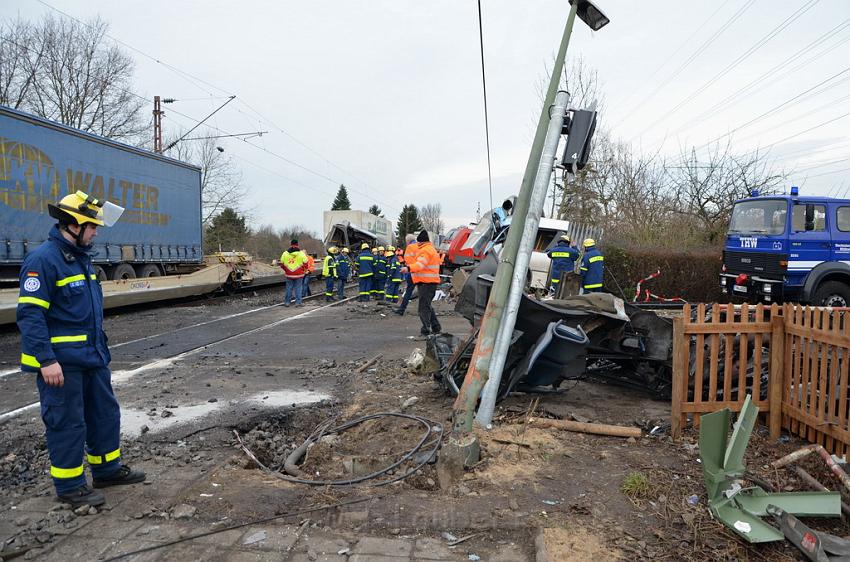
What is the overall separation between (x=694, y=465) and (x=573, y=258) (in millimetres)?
8897

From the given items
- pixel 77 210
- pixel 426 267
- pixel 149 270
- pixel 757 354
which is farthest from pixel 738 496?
pixel 149 270

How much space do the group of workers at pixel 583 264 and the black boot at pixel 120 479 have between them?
9.26 m

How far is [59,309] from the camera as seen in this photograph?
11.5 feet

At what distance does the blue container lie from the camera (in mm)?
11438

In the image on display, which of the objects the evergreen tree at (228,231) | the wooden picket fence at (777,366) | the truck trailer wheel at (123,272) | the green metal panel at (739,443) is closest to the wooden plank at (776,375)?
the wooden picket fence at (777,366)

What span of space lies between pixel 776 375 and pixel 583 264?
23.0ft

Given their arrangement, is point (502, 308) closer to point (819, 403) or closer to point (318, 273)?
point (819, 403)

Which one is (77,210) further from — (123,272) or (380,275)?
(380,275)

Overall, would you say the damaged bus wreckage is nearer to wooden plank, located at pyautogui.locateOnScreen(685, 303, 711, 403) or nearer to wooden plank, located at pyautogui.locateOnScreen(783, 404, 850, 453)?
wooden plank, located at pyautogui.locateOnScreen(685, 303, 711, 403)

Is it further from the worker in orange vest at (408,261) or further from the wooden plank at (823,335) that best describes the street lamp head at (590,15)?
the worker in orange vest at (408,261)

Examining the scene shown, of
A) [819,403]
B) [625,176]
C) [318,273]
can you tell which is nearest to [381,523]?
[819,403]

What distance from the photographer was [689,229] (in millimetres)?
21594

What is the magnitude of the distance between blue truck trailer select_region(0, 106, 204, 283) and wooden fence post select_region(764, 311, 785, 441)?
1305cm

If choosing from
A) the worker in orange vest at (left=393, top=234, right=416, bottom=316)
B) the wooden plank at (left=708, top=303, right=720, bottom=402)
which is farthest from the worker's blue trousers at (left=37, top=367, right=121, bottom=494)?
the worker in orange vest at (left=393, top=234, right=416, bottom=316)
